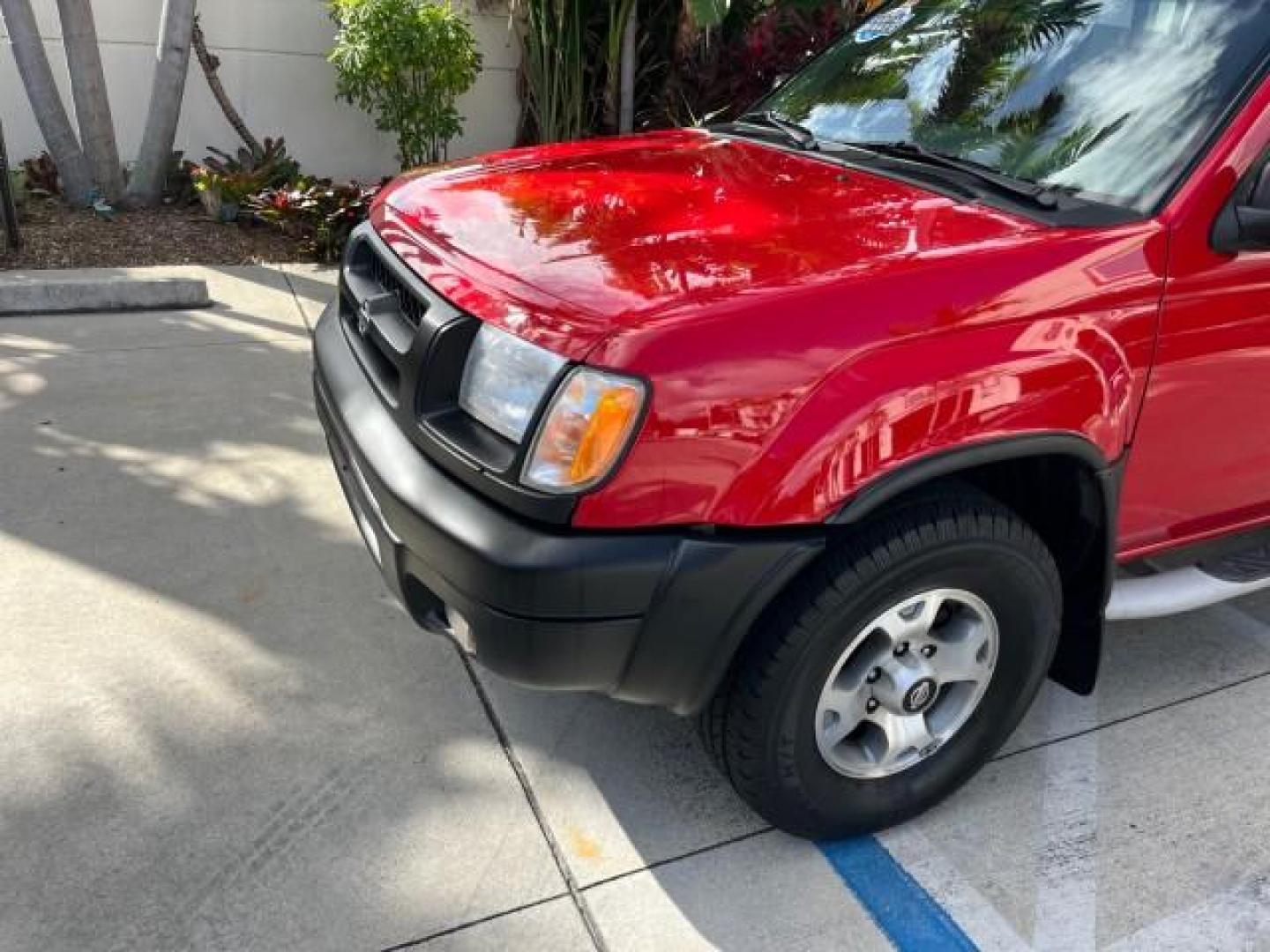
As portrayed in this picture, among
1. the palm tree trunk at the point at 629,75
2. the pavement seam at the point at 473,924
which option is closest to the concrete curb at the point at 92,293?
the palm tree trunk at the point at 629,75

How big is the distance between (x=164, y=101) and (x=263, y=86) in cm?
134

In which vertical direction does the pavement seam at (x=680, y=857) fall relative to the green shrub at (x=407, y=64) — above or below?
below

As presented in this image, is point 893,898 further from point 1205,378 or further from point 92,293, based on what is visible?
point 92,293

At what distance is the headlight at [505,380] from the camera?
77.9 inches

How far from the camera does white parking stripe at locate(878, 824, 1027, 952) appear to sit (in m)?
2.26

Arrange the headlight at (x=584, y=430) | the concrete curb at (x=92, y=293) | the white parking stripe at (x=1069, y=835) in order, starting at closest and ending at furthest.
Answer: the headlight at (x=584, y=430) → the white parking stripe at (x=1069, y=835) → the concrete curb at (x=92, y=293)

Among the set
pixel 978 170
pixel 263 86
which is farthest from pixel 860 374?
pixel 263 86

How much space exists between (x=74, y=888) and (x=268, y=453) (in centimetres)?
217

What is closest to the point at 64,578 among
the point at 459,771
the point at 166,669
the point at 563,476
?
the point at 166,669

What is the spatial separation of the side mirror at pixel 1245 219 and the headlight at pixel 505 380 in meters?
1.49

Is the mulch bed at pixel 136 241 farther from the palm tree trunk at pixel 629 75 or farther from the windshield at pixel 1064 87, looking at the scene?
Answer: the windshield at pixel 1064 87

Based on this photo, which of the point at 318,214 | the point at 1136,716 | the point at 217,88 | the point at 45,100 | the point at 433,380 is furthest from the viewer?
the point at 217,88

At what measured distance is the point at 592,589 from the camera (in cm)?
192

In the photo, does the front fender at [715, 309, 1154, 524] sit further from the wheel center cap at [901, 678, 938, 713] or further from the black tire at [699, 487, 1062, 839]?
the wheel center cap at [901, 678, 938, 713]
